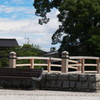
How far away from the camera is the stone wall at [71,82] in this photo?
14.5m

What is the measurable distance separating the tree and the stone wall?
1713 cm

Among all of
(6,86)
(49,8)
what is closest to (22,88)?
(6,86)

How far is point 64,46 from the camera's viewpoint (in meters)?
36.8

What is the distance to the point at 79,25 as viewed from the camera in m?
34.4

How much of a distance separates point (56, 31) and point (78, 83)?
2385 cm

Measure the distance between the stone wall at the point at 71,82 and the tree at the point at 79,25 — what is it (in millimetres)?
17133

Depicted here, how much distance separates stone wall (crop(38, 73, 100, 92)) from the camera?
14453mm

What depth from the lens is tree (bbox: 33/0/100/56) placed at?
112 feet

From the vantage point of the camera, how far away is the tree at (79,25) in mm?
34000

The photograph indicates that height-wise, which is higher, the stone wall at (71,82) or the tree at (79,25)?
the tree at (79,25)

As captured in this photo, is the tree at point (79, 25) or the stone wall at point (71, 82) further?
the tree at point (79, 25)

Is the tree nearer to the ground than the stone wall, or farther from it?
farther from it

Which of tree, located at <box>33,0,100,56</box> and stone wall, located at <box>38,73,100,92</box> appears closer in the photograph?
stone wall, located at <box>38,73,100,92</box>

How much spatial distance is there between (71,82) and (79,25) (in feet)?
66.0
